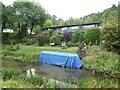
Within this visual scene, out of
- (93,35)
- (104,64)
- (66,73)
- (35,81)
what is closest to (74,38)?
(93,35)

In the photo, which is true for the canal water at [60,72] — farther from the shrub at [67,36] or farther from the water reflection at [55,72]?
the shrub at [67,36]

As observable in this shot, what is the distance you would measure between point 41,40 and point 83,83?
15643 millimetres

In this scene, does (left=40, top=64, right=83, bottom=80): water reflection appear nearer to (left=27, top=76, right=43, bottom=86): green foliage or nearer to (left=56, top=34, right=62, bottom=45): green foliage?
(left=27, top=76, right=43, bottom=86): green foliage

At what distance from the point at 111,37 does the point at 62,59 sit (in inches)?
116

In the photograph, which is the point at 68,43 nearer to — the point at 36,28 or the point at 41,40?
the point at 41,40

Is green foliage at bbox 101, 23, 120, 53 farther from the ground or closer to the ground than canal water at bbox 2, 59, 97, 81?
farther from the ground

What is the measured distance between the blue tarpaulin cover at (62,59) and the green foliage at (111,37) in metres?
2.21

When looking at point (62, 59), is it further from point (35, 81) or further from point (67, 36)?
point (67, 36)

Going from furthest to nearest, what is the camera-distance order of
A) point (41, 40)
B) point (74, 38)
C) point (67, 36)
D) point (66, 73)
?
point (67, 36)
point (41, 40)
point (74, 38)
point (66, 73)

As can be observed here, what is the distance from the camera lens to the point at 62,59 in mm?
12352

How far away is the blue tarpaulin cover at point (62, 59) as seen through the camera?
457 inches

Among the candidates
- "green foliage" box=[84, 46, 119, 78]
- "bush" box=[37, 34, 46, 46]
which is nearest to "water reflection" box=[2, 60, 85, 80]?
"green foliage" box=[84, 46, 119, 78]

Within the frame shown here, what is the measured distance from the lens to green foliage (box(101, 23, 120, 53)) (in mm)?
12284

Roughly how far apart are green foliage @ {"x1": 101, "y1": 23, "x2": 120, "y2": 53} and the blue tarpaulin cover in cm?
221
